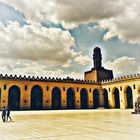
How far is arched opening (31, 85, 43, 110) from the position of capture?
43.4 m

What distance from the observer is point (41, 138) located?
7297mm

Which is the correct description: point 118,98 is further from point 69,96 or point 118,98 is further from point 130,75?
point 69,96

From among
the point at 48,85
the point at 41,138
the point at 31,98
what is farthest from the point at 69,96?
the point at 41,138

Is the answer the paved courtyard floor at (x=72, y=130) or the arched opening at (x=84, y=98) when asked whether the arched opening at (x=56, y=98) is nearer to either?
the arched opening at (x=84, y=98)

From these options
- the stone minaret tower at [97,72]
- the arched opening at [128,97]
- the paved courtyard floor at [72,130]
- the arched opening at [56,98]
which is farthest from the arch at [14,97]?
the paved courtyard floor at [72,130]

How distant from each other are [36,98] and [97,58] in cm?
2505

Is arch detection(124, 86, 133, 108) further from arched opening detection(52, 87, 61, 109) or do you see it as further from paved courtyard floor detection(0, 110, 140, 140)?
paved courtyard floor detection(0, 110, 140, 140)

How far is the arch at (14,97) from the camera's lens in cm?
4091

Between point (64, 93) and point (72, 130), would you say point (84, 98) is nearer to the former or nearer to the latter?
point (64, 93)

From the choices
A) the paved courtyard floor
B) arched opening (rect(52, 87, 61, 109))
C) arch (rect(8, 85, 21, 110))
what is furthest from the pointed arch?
the paved courtyard floor

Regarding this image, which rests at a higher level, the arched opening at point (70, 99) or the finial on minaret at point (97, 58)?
the finial on minaret at point (97, 58)

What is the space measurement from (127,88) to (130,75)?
10.6ft

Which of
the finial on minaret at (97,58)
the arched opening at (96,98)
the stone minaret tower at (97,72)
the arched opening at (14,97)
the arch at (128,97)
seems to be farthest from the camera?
the finial on minaret at (97,58)

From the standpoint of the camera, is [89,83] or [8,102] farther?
[89,83]
